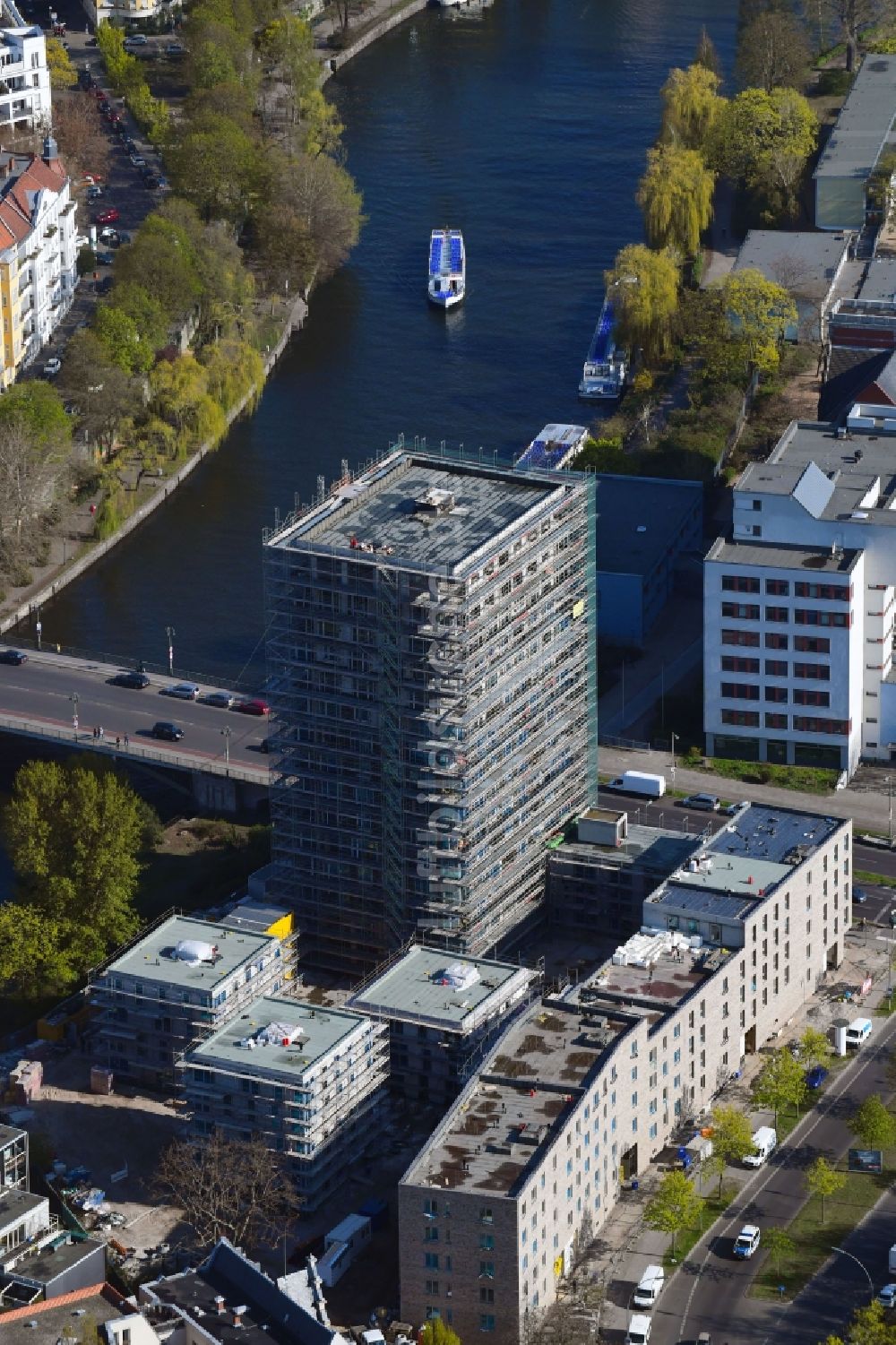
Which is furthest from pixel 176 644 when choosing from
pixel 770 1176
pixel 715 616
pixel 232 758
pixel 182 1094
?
pixel 770 1176

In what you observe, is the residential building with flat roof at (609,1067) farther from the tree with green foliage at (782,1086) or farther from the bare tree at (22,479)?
the bare tree at (22,479)

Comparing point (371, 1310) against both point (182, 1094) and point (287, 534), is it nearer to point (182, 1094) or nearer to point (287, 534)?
point (182, 1094)

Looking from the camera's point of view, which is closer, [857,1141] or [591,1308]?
[591,1308]

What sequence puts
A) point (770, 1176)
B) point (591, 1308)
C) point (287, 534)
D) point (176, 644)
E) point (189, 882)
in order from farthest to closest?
point (176, 644) → point (189, 882) → point (287, 534) → point (770, 1176) → point (591, 1308)

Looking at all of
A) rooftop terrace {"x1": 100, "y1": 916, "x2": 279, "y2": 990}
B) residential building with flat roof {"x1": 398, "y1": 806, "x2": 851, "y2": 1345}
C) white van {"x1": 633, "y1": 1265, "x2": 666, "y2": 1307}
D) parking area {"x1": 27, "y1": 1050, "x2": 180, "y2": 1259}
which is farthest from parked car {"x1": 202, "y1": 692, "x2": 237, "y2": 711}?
white van {"x1": 633, "y1": 1265, "x2": 666, "y2": 1307}

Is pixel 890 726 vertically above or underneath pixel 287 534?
underneath

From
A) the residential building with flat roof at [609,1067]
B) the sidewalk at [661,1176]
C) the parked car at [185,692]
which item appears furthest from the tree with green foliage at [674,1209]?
the parked car at [185,692]
